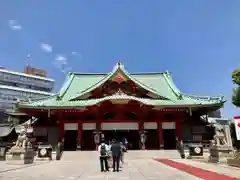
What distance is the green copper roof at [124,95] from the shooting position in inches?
1012

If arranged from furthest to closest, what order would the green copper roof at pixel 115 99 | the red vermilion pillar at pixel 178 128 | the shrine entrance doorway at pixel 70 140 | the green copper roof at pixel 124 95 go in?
the shrine entrance doorway at pixel 70 140, the red vermilion pillar at pixel 178 128, the green copper roof at pixel 124 95, the green copper roof at pixel 115 99

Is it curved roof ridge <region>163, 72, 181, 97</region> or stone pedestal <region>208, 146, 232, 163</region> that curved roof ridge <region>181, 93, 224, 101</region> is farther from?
stone pedestal <region>208, 146, 232, 163</region>

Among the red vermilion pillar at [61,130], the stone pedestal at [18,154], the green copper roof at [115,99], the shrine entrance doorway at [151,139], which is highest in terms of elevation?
the green copper roof at [115,99]

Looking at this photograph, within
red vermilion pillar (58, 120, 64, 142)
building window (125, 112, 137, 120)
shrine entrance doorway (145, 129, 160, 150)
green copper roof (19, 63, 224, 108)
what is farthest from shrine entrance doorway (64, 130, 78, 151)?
shrine entrance doorway (145, 129, 160, 150)

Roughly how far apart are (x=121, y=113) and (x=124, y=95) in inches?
108

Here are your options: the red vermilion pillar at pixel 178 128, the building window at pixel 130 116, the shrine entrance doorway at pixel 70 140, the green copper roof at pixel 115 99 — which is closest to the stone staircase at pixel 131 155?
the red vermilion pillar at pixel 178 128

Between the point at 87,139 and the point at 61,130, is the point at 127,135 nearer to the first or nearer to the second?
the point at 87,139

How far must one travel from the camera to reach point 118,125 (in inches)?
1079

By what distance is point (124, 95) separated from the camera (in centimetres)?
2572

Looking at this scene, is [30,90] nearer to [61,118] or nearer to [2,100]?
[2,100]

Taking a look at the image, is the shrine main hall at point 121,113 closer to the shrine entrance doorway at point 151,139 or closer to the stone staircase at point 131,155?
the shrine entrance doorway at point 151,139

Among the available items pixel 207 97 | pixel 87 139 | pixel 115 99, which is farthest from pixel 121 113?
pixel 207 97

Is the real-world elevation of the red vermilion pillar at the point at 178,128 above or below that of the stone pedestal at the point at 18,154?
above

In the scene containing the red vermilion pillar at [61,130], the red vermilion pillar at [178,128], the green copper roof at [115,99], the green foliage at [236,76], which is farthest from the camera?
the red vermilion pillar at [178,128]
